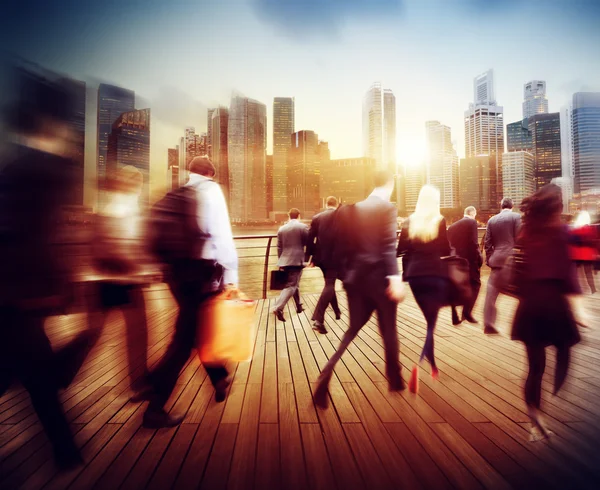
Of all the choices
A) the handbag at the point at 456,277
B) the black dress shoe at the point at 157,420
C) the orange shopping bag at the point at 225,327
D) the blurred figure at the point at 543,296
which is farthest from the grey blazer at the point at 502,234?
the black dress shoe at the point at 157,420

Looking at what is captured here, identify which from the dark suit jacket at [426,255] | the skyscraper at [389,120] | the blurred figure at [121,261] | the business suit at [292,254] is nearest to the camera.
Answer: the blurred figure at [121,261]

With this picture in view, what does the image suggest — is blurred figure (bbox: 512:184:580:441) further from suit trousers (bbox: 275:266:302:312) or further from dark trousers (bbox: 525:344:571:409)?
suit trousers (bbox: 275:266:302:312)

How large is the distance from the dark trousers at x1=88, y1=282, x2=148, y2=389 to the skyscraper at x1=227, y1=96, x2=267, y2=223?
9140cm

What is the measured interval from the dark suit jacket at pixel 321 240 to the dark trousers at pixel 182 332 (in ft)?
7.27

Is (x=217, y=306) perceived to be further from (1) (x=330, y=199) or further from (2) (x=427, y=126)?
(2) (x=427, y=126)

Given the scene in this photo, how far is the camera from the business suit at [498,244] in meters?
4.11

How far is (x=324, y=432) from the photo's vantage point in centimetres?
203

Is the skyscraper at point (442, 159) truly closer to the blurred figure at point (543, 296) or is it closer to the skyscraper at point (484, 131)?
the skyscraper at point (484, 131)

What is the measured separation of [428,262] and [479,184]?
147 m

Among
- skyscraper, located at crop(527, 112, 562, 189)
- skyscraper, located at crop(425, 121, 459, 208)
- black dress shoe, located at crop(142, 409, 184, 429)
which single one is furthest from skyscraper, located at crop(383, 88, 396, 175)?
black dress shoe, located at crop(142, 409, 184, 429)

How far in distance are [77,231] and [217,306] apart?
84 cm

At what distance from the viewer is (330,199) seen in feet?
15.8

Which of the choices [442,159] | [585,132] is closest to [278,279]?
[585,132]

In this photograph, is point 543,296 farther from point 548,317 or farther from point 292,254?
point 292,254
